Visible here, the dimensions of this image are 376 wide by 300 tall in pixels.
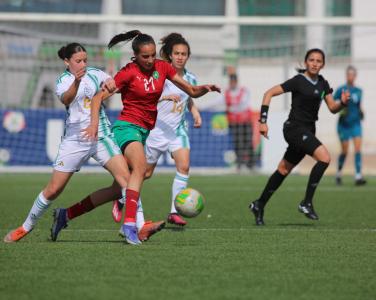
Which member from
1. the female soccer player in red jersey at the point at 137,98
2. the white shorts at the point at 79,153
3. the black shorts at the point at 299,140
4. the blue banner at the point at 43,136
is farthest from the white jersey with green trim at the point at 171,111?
the blue banner at the point at 43,136

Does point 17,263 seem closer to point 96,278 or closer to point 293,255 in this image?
point 96,278

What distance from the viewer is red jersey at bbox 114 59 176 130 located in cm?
878

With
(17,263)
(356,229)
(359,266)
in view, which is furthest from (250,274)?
(356,229)

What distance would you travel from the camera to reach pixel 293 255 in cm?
777

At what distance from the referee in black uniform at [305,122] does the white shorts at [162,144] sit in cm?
109

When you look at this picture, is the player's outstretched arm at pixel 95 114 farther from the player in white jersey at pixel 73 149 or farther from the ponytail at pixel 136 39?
the ponytail at pixel 136 39

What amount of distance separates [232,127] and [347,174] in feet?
10.3

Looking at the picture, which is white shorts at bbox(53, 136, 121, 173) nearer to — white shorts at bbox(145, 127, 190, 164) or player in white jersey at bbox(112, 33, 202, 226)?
player in white jersey at bbox(112, 33, 202, 226)

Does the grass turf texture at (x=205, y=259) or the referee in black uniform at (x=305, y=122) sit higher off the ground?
the referee in black uniform at (x=305, y=122)

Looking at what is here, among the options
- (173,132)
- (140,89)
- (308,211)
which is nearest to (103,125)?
(140,89)

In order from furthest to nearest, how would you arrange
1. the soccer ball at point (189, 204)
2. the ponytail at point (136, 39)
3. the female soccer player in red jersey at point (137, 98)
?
the soccer ball at point (189, 204), the ponytail at point (136, 39), the female soccer player in red jersey at point (137, 98)

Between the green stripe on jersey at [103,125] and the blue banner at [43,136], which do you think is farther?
the blue banner at [43,136]

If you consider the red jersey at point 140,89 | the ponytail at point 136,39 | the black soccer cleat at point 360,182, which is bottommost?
the black soccer cleat at point 360,182

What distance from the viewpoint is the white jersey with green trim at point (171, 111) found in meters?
11.4
